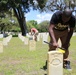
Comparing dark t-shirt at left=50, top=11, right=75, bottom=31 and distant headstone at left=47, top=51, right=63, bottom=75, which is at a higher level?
dark t-shirt at left=50, top=11, right=75, bottom=31

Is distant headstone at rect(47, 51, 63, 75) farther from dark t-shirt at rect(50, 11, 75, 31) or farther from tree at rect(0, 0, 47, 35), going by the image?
tree at rect(0, 0, 47, 35)

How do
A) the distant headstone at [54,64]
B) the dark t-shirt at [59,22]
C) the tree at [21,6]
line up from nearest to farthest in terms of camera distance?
the distant headstone at [54,64] < the dark t-shirt at [59,22] < the tree at [21,6]

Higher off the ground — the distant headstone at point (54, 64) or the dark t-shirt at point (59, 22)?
the dark t-shirt at point (59, 22)

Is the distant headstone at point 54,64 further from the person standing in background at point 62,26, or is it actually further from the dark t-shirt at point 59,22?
the dark t-shirt at point 59,22

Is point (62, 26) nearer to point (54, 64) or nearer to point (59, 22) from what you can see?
point (59, 22)

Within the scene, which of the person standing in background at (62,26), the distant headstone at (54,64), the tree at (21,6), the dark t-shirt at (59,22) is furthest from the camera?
the tree at (21,6)

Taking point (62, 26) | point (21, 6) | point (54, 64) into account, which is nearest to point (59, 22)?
point (62, 26)

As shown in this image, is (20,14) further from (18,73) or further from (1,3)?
(18,73)

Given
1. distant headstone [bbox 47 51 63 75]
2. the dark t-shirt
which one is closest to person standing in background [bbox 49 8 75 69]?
the dark t-shirt

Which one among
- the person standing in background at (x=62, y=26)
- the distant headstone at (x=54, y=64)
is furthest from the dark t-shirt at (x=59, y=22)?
the distant headstone at (x=54, y=64)

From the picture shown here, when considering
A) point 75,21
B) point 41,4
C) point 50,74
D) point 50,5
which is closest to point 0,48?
point 75,21

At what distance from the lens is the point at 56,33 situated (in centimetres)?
778

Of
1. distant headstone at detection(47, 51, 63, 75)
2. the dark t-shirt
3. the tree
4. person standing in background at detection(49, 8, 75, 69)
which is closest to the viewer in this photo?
distant headstone at detection(47, 51, 63, 75)

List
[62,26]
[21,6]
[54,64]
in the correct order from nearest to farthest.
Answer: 1. [54,64]
2. [62,26]
3. [21,6]
